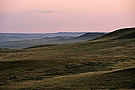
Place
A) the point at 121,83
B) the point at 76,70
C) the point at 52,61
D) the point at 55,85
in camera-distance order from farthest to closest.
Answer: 1. the point at 52,61
2. the point at 76,70
3. the point at 55,85
4. the point at 121,83

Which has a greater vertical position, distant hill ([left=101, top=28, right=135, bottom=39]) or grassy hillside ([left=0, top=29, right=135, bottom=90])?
distant hill ([left=101, top=28, right=135, bottom=39])

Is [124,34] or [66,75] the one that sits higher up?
[124,34]

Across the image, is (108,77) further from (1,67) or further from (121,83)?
(1,67)

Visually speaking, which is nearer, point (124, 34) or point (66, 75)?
point (66, 75)

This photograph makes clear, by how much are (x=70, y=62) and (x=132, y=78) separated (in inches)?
902

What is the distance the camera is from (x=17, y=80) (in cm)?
3962

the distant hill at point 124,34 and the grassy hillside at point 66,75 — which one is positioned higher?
the distant hill at point 124,34

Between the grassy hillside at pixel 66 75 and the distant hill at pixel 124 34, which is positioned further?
the distant hill at pixel 124 34

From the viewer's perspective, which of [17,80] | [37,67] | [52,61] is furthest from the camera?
[52,61]

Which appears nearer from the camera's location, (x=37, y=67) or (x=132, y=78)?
(x=132, y=78)

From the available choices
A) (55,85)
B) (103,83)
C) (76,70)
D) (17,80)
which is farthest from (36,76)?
(103,83)

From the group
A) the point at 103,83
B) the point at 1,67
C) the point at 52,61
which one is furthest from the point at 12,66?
the point at 103,83

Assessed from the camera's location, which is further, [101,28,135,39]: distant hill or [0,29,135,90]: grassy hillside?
[101,28,135,39]: distant hill

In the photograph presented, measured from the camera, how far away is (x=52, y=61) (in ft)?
177
